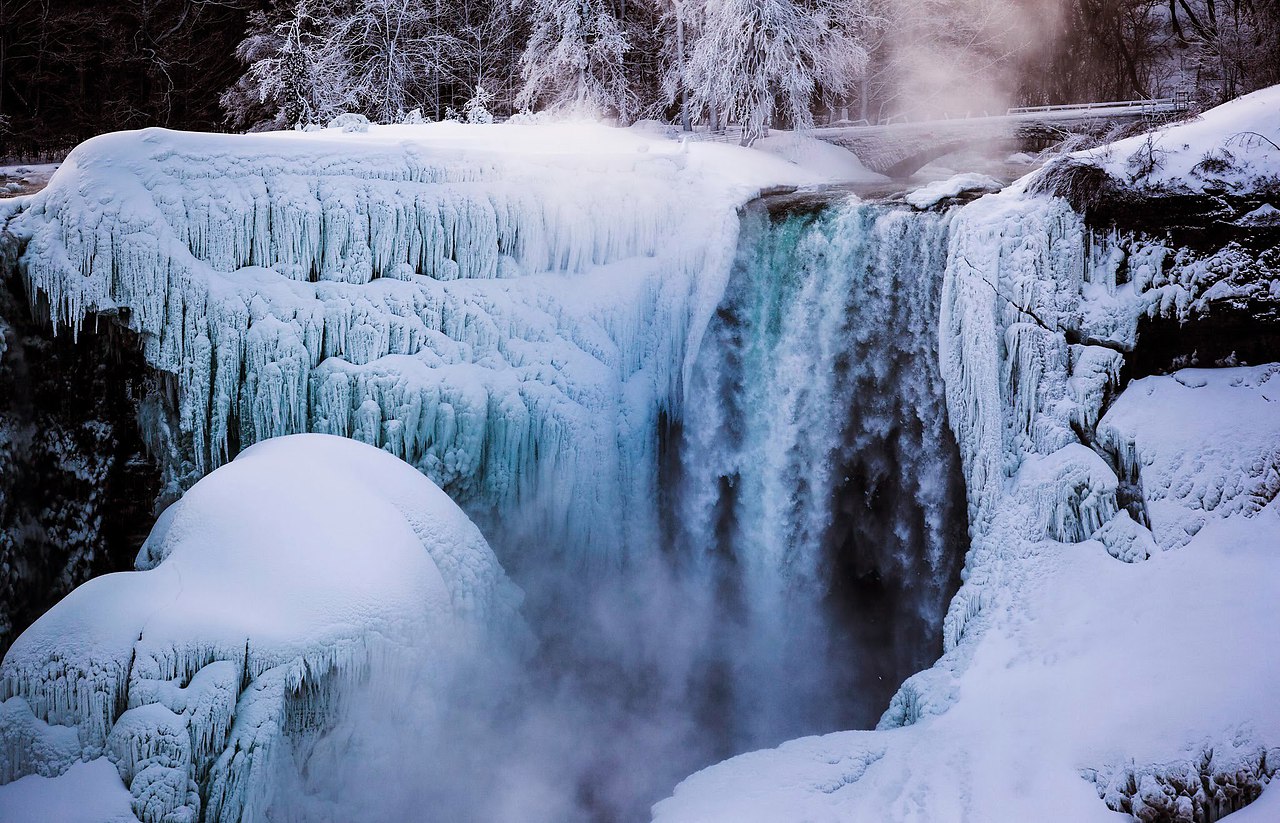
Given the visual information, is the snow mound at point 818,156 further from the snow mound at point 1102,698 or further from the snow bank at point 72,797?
the snow bank at point 72,797

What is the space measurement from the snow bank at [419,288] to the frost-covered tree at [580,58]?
5.50m

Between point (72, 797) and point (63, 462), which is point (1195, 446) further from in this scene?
point (63, 462)

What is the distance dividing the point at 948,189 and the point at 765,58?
15.6 ft

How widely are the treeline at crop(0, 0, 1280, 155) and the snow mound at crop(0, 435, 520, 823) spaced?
940cm

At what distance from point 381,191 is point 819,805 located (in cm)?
640

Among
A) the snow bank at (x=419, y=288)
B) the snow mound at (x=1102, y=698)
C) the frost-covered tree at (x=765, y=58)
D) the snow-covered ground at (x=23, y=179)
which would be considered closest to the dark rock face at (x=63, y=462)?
the snow bank at (x=419, y=288)

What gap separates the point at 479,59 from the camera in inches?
767

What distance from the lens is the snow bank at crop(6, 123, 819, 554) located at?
7.84 meters

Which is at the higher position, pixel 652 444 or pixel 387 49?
pixel 387 49

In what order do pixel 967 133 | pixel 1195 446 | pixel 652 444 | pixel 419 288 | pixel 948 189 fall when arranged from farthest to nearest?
pixel 967 133 < pixel 652 444 < pixel 419 288 < pixel 948 189 < pixel 1195 446

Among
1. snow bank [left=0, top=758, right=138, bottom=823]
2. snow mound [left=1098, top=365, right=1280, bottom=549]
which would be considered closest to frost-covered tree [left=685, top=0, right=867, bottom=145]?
snow mound [left=1098, top=365, right=1280, bottom=549]

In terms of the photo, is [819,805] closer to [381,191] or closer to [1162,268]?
[1162,268]

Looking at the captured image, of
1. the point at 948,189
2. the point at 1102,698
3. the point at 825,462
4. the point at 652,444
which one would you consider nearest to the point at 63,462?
the point at 652,444

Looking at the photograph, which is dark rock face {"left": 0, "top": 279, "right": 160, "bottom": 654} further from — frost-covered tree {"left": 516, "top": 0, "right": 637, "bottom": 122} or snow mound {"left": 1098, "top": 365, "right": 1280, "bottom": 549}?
frost-covered tree {"left": 516, "top": 0, "right": 637, "bottom": 122}
